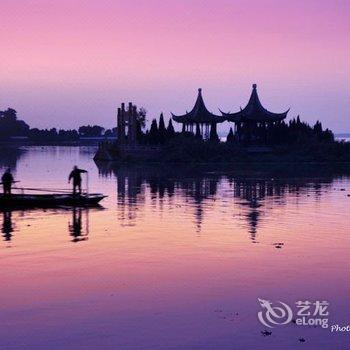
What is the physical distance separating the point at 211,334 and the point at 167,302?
225 centimetres

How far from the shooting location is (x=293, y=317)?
Answer: 13.3 metres

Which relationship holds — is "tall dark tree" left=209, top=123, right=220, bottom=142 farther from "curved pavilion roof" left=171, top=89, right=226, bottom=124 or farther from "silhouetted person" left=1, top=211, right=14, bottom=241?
"silhouetted person" left=1, top=211, right=14, bottom=241

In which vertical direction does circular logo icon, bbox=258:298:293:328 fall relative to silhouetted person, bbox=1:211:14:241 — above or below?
below

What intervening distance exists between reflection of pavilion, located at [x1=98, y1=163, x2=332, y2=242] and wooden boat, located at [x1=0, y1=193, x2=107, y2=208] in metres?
1.82

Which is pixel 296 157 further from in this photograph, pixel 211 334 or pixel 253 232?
pixel 211 334

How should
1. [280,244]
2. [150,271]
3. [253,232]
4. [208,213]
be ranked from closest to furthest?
[150,271] → [280,244] → [253,232] → [208,213]

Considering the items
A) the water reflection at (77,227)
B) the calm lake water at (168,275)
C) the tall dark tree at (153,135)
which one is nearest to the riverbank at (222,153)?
the tall dark tree at (153,135)

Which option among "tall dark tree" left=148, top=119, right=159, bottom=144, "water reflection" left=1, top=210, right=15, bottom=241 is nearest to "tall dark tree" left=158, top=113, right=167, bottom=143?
"tall dark tree" left=148, top=119, right=159, bottom=144

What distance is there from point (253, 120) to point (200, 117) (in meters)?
7.30

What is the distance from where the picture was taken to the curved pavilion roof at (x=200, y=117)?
294 ft

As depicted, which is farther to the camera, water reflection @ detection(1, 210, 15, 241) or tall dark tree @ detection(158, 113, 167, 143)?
tall dark tree @ detection(158, 113, 167, 143)

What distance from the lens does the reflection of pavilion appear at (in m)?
31.4

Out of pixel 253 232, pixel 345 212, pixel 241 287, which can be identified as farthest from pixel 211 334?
pixel 345 212

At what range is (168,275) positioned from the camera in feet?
55.4
